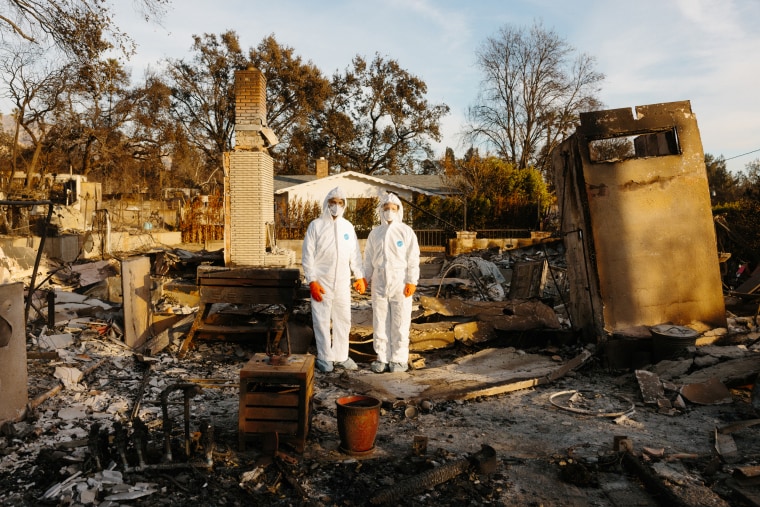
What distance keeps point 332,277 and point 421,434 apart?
2.79 metres

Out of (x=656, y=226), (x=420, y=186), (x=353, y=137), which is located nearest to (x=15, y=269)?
(x=656, y=226)

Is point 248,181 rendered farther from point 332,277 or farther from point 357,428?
point 357,428

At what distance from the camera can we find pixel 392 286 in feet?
22.6

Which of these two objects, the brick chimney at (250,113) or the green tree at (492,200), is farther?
the green tree at (492,200)

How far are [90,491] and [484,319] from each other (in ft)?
18.1

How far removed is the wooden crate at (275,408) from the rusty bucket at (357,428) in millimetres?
292

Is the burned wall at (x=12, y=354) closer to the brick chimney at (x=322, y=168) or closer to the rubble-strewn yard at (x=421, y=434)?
the rubble-strewn yard at (x=421, y=434)

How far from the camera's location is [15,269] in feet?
39.1

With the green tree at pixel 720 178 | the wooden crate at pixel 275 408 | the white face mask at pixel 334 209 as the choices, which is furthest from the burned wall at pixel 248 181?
the green tree at pixel 720 178

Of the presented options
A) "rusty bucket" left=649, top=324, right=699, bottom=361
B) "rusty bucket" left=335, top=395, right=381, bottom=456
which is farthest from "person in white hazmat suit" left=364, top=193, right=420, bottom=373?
"rusty bucket" left=649, top=324, right=699, bottom=361

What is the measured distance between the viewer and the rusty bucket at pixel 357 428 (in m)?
4.08

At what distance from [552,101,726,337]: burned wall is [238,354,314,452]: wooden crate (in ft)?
14.3

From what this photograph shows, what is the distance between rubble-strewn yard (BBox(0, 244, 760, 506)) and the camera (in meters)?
3.52

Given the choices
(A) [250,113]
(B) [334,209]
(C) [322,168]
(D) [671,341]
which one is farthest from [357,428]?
(C) [322,168]
